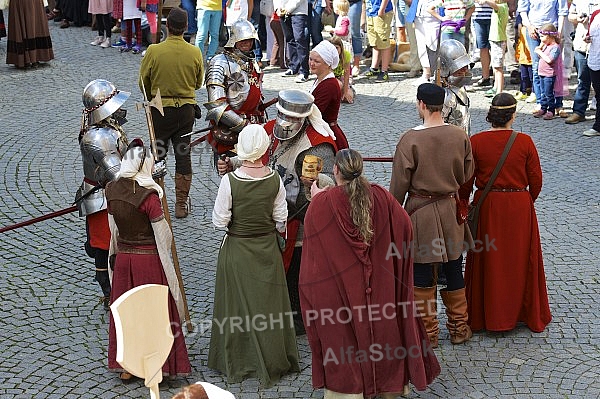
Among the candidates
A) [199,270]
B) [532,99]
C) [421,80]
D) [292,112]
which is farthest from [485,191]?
[421,80]

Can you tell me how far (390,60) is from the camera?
14656mm

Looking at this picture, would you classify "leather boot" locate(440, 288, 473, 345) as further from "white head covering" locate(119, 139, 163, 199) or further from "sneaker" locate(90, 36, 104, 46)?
"sneaker" locate(90, 36, 104, 46)

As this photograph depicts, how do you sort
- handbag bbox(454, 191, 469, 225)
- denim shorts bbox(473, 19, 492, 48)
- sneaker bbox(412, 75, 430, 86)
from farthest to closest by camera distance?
sneaker bbox(412, 75, 430, 86), denim shorts bbox(473, 19, 492, 48), handbag bbox(454, 191, 469, 225)

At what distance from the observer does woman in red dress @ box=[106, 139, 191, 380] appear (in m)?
5.75

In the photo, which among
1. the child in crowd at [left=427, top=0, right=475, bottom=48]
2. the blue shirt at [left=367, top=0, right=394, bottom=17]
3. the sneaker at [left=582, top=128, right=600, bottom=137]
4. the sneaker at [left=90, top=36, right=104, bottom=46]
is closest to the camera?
the sneaker at [left=582, top=128, right=600, bottom=137]

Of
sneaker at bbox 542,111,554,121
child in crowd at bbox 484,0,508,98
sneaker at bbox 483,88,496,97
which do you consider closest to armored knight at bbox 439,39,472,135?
sneaker at bbox 542,111,554,121

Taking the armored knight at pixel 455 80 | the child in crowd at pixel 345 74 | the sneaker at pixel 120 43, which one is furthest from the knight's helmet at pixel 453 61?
the sneaker at pixel 120 43

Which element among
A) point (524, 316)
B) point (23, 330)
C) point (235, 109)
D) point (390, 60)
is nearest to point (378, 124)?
point (390, 60)

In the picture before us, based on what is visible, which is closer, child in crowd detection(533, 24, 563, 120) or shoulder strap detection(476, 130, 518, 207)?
shoulder strap detection(476, 130, 518, 207)

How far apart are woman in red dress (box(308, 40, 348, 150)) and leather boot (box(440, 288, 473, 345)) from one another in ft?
4.49

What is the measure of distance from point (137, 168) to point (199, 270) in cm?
214

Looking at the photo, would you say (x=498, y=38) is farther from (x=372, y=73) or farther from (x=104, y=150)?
(x=104, y=150)

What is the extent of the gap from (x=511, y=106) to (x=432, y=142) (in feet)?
2.49

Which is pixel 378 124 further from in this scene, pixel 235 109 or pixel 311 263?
pixel 311 263
